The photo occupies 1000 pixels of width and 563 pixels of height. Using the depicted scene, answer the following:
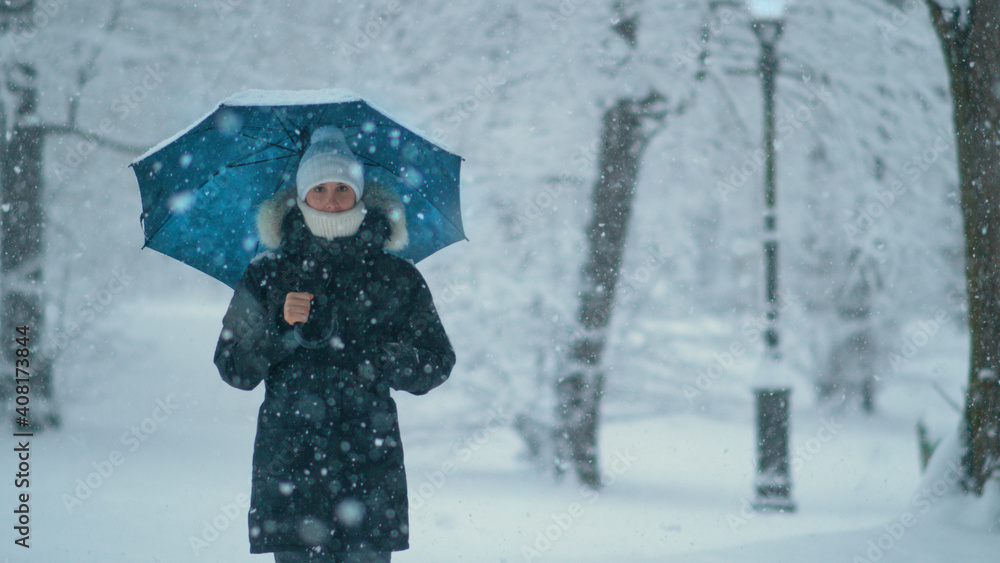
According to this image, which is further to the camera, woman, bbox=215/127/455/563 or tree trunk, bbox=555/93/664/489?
tree trunk, bbox=555/93/664/489

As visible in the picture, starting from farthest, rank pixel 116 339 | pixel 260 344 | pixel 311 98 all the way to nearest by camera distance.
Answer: pixel 116 339
pixel 311 98
pixel 260 344

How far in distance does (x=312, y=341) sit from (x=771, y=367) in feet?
19.9

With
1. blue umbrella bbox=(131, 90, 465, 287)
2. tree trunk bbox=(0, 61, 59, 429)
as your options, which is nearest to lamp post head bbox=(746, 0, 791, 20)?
blue umbrella bbox=(131, 90, 465, 287)

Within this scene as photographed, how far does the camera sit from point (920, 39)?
9.17 metres

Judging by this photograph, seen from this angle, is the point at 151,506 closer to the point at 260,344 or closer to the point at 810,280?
the point at 260,344

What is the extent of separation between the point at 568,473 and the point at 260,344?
6.68 meters

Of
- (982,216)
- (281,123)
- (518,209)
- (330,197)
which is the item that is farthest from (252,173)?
(518,209)

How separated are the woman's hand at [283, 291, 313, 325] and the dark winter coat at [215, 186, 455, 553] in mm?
87

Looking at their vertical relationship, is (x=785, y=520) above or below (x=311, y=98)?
below

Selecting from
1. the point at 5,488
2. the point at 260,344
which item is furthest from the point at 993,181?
the point at 5,488

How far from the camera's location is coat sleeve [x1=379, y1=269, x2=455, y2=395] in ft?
8.41

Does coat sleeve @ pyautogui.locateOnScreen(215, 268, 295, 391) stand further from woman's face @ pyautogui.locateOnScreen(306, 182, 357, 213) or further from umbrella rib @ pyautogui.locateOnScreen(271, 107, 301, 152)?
umbrella rib @ pyautogui.locateOnScreen(271, 107, 301, 152)

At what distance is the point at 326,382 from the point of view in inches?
102

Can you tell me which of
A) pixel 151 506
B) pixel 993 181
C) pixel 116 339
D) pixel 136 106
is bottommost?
pixel 151 506
